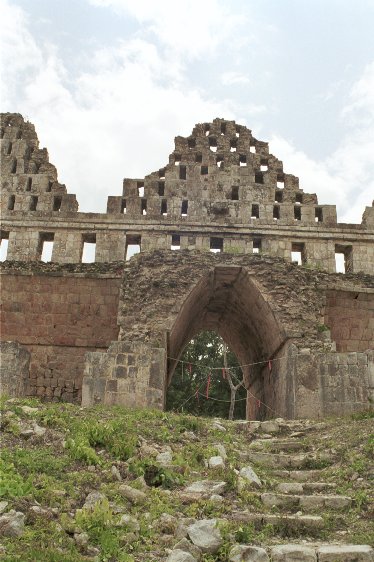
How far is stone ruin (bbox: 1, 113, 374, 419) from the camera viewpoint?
14.9m

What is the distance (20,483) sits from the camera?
262 inches

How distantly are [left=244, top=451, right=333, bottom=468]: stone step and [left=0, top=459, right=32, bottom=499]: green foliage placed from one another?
4130 millimetres

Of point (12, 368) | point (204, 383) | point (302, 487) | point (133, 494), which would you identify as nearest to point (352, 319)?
point (12, 368)

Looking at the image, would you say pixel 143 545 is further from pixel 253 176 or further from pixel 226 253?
pixel 253 176

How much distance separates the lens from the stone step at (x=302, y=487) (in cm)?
813

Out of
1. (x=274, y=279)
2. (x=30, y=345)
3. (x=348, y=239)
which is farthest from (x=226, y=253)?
(x=348, y=239)

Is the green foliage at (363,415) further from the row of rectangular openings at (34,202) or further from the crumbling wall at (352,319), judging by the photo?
the row of rectangular openings at (34,202)

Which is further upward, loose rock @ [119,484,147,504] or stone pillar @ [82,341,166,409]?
stone pillar @ [82,341,166,409]

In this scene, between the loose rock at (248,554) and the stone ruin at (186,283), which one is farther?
the stone ruin at (186,283)

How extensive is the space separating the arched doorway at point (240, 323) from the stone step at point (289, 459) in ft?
20.5

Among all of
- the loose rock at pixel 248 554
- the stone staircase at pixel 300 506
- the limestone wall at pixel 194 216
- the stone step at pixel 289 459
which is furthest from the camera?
the limestone wall at pixel 194 216

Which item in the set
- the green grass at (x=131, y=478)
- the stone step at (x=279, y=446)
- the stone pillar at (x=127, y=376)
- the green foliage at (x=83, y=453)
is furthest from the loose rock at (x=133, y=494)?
the stone pillar at (x=127, y=376)

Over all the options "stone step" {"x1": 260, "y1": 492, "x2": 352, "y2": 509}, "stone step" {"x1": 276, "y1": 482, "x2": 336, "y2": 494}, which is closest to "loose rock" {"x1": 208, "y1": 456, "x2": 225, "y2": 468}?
"stone step" {"x1": 276, "y1": 482, "x2": 336, "y2": 494}

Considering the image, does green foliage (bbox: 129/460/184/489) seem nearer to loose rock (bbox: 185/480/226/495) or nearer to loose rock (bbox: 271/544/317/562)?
loose rock (bbox: 185/480/226/495)
